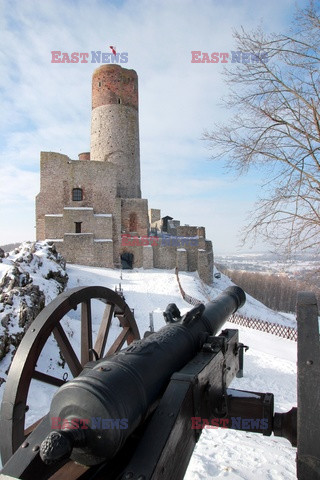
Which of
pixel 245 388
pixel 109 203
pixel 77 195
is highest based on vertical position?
pixel 77 195

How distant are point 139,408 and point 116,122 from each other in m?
25.1

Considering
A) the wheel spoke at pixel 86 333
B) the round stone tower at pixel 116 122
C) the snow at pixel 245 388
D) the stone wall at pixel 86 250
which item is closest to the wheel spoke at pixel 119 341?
the wheel spoke at pixel 86 333

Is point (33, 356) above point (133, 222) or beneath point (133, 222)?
beneath

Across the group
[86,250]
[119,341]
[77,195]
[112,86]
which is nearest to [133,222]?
[77,195]

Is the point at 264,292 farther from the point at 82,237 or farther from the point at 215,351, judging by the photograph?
the point at 215,351

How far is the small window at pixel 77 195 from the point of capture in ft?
75.1

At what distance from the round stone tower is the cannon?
23.1m

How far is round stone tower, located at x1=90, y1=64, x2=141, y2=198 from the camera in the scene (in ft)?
82.1

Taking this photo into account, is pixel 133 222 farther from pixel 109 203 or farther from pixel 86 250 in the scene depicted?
pixel 86 250

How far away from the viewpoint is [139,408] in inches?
66.3

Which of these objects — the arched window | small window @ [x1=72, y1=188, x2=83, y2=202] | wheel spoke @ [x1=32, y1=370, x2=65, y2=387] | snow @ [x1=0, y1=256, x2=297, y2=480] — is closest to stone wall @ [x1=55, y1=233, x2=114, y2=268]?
the arched window

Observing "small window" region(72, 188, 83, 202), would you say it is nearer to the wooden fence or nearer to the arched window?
the arched window

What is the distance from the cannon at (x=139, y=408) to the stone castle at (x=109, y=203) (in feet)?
60.1

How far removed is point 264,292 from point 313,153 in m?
47.8
